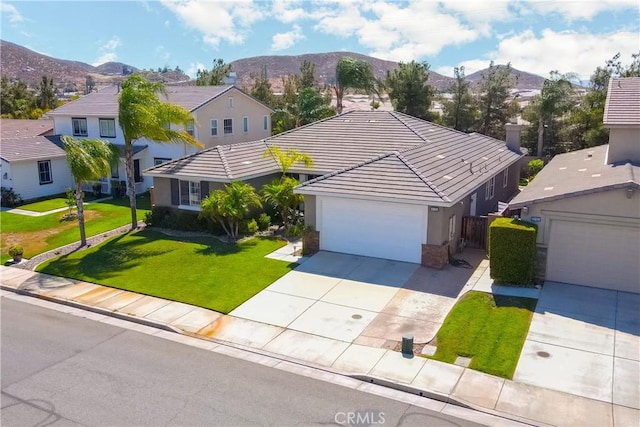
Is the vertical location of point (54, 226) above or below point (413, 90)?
below

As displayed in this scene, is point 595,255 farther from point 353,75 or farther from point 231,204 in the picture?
point 353,75

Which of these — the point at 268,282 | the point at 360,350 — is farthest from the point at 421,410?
the point at 268,282

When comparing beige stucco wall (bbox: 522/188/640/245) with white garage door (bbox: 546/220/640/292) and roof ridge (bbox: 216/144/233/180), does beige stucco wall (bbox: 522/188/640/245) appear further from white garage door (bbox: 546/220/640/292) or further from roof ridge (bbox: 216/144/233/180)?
roof ridge (bbox: 216/144/233/180)

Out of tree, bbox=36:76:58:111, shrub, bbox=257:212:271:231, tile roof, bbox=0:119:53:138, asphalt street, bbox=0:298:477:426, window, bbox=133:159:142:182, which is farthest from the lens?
tree, bbox=36:76:58:111

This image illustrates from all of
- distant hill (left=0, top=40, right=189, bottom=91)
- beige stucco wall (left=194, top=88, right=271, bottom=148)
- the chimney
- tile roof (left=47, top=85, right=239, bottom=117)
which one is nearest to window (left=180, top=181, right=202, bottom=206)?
beige stucco wall (left=194, top=88, right=271, bottom=148)

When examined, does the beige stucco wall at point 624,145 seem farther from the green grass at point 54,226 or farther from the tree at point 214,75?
the tree at point 214,75

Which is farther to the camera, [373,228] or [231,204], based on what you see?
[231,204]

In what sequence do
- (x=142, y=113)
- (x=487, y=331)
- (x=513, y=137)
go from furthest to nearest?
(x=513, y=137) → (x=142, y=113) → (x=487, y=331)

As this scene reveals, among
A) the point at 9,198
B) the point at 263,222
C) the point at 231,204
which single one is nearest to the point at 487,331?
the point at 231,204
